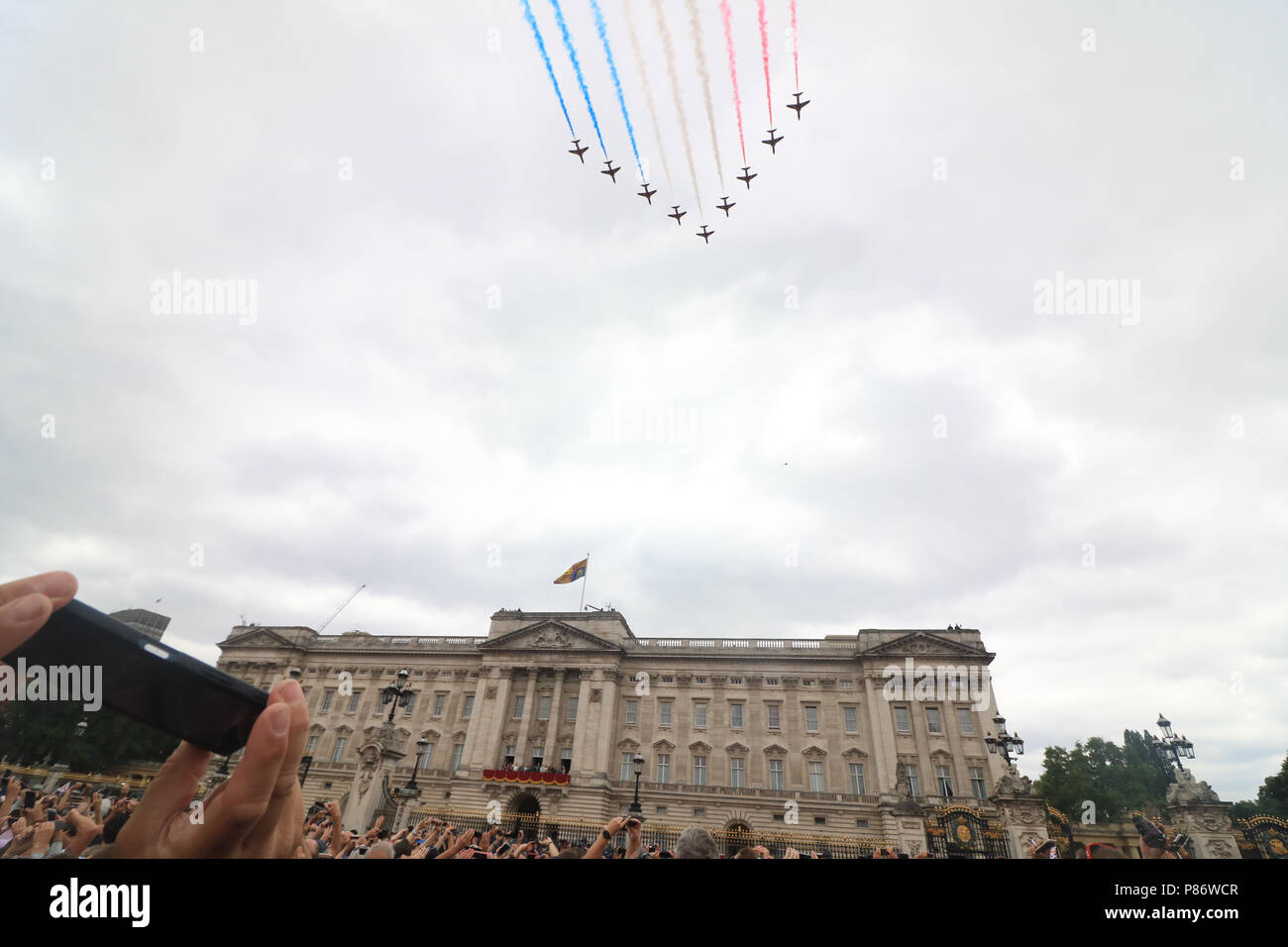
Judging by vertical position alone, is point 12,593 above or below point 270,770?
above

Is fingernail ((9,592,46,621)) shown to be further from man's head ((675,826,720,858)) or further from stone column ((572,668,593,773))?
stone column ((572,668,593,773))

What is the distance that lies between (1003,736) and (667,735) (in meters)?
28.3

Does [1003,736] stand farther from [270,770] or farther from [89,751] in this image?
[89,751]

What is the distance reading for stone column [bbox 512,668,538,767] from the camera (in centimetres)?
4678

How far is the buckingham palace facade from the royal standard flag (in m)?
4.81

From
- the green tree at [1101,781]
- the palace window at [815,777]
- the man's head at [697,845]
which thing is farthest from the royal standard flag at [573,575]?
the green tree at [1101,781]

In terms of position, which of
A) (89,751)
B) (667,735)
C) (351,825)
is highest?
(667,735)

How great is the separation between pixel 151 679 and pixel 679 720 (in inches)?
1922

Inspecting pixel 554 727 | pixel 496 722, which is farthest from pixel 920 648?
pixel 496 722

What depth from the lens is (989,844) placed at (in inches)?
862

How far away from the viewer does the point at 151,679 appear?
228 cm

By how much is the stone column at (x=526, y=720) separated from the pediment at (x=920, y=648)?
26.7 meters
